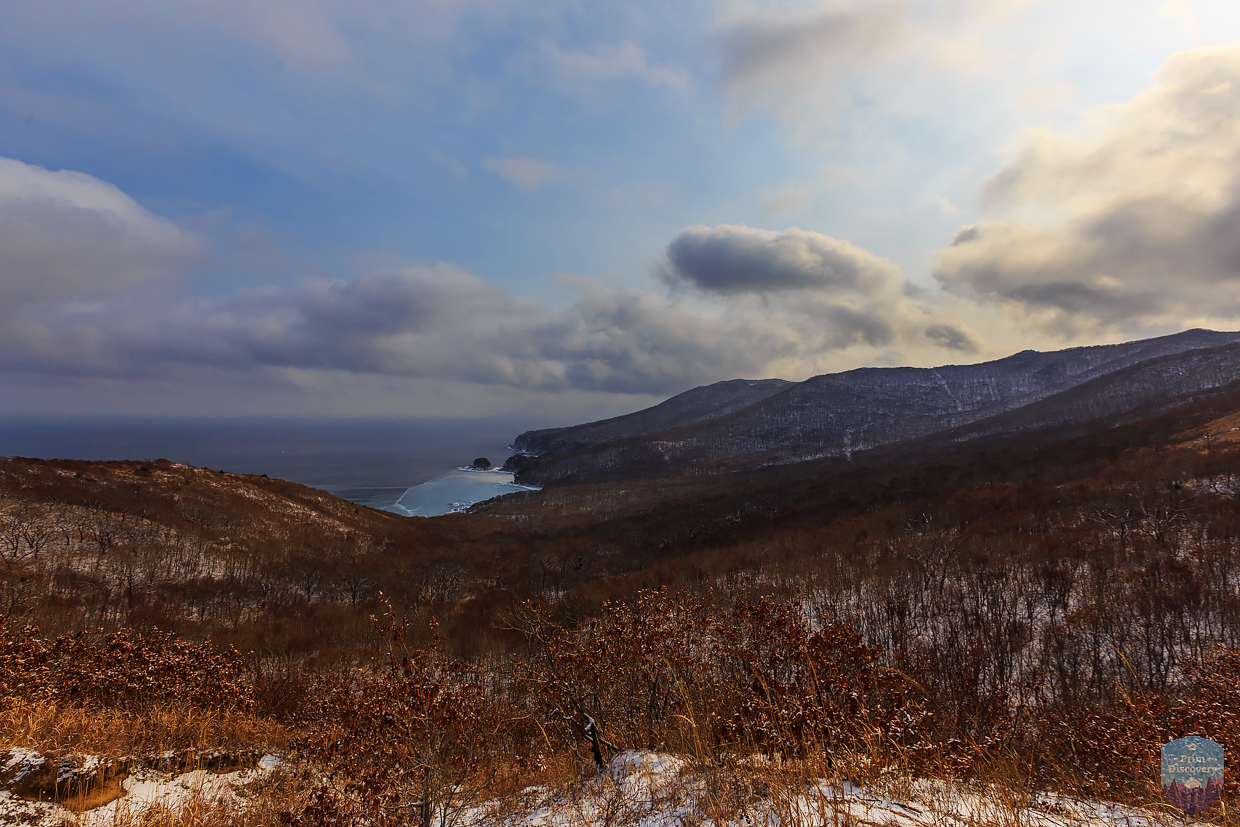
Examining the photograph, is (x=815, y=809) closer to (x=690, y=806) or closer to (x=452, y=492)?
(x=690, y=806)

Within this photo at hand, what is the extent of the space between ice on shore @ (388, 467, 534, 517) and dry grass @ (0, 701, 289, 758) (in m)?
106

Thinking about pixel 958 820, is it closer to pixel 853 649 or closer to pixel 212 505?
pixel 853 649

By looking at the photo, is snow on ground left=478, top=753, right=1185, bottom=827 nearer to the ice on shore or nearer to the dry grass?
the dry grass

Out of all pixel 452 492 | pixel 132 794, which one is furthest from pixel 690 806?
pixel 452 492

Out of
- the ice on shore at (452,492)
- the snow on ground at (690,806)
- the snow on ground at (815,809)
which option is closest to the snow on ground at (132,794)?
the snow on ground at (690,806)

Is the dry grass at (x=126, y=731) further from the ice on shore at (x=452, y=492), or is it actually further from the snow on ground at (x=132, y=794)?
the ice on shore at (x=452, y=492)

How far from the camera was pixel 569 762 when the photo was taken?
22.1 ft

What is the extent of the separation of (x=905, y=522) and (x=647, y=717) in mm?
42177

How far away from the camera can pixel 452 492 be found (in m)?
148

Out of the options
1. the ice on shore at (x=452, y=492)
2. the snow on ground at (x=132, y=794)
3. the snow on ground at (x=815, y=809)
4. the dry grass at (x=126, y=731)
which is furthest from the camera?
the ice on shore at (x=452, y=492)

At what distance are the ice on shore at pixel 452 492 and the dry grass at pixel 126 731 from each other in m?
106

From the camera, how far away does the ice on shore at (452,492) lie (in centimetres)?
12031

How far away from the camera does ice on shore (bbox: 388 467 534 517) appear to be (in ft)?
395

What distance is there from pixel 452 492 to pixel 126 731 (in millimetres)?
149571
